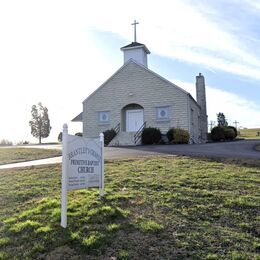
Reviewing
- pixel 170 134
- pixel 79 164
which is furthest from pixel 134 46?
pixel 79 164

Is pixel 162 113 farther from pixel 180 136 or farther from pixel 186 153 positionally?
pixel 186 153

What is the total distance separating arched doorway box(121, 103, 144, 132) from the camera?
98.8 feet

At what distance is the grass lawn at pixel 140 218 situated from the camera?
5652 millimetres

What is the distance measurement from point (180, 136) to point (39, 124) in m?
31.9

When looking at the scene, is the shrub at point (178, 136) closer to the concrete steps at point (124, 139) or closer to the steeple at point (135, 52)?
the concrete steps at point (124, 139)

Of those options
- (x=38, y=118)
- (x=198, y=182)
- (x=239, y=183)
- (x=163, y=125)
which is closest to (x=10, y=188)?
(x=198, y=182)

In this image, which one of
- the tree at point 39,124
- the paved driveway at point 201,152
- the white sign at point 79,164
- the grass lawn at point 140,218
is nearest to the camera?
the grass lawn at point 140,218

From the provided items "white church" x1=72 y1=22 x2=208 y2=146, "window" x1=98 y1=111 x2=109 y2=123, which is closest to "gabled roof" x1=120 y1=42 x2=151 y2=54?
"white church" x1=72 y1=22 x2=208 y2=146

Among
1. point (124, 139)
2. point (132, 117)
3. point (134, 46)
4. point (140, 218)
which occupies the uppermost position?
point (134, 46)

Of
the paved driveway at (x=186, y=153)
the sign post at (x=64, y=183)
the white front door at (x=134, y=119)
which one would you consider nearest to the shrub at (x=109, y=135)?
the white front door at (x=134, y=119)

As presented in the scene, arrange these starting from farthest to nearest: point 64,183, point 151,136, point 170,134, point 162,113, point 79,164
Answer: point 162,113
point 170,134
point 151,136
point 79,164
point 64,183

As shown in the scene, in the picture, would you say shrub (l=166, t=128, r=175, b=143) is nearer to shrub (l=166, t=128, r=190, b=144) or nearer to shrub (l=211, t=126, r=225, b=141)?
shrub (l=166, t=128, r=190, b=144)

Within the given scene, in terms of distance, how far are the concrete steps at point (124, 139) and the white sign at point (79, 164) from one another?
1966 centimetres

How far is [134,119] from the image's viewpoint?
30.4m
